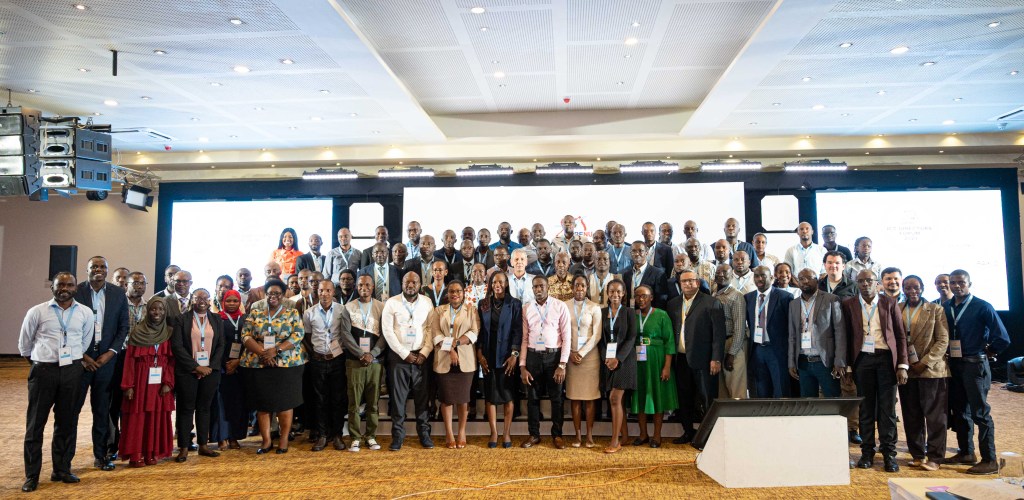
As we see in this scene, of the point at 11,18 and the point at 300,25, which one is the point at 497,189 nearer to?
the point at 300,25

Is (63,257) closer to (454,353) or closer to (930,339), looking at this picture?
(454,353)

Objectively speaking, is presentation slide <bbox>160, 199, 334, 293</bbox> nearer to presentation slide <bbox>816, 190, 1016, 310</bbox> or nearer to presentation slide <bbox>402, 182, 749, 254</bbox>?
presentation slide <bbox>402, 182, 749, 254</bbox>

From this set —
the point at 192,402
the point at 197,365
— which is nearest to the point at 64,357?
the point at 197,365

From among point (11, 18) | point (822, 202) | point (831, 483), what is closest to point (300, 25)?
point (11, 18)

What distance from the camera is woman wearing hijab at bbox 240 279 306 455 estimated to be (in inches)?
234

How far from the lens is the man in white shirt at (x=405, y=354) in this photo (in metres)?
6.14

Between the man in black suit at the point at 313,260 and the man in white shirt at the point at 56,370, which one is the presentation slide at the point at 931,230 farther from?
the man in white shirt at the point at 56,370

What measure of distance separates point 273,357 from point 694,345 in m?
3.81

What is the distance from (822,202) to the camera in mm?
12258

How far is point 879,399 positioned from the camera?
5.49m

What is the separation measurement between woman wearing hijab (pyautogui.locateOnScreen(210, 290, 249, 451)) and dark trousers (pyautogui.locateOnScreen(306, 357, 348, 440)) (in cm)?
68

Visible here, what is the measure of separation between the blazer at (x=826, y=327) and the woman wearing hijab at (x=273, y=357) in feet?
14.6

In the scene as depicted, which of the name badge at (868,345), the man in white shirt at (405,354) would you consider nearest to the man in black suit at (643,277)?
the name badge at (868,345)

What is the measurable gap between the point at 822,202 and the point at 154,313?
36.4 feet
